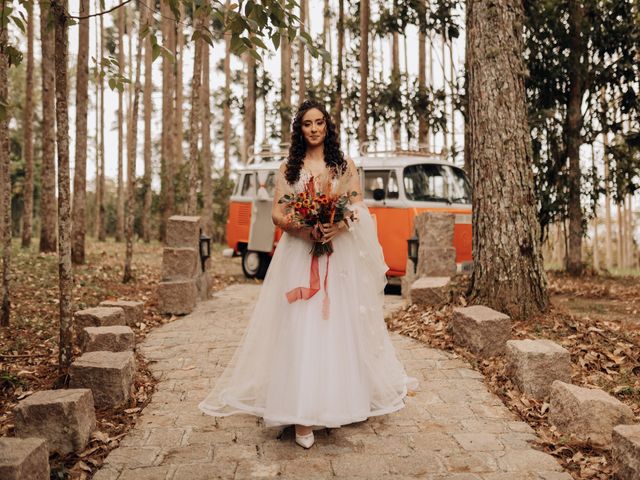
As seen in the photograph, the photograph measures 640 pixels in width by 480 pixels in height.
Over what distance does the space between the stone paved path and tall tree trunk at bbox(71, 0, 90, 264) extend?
319 inches

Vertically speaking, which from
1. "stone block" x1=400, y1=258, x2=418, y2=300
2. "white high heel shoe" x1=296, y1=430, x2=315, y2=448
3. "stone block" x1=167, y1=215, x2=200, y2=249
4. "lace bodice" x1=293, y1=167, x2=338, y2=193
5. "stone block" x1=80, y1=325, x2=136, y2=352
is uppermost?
"lace bodice" x1=293, y1=167, x2=338, y2=193

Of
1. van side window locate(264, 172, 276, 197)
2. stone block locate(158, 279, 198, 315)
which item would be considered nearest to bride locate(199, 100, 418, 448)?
stone block locate(158, 279, 198, 315)

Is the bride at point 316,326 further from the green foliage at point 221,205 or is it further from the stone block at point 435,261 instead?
the green foliage at point 221,205

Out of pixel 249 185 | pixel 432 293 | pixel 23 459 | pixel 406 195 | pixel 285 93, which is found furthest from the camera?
pixel 285 93

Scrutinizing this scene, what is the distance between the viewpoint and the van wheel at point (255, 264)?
12.8 metres

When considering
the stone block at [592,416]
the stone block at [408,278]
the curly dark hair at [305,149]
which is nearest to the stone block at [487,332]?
the stone block at [592,416]

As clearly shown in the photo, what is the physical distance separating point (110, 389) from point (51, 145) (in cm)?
973

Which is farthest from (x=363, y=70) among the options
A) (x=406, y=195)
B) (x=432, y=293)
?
(x=432, y=293)

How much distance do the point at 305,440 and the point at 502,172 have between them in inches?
158

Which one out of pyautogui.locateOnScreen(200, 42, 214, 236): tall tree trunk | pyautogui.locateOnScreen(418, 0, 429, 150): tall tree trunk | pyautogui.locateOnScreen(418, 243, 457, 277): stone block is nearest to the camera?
pyautogui.locateOnScreen(418, 243, 457, 277): stone block

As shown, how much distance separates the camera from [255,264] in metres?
12.9

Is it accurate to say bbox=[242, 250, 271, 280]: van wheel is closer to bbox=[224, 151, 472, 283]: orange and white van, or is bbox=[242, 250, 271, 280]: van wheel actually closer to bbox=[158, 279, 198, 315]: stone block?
bbox=[224, 151, 472, 283]: orange and white van

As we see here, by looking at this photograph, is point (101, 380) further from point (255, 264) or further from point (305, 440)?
point (255, 264)

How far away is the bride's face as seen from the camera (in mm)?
3982
